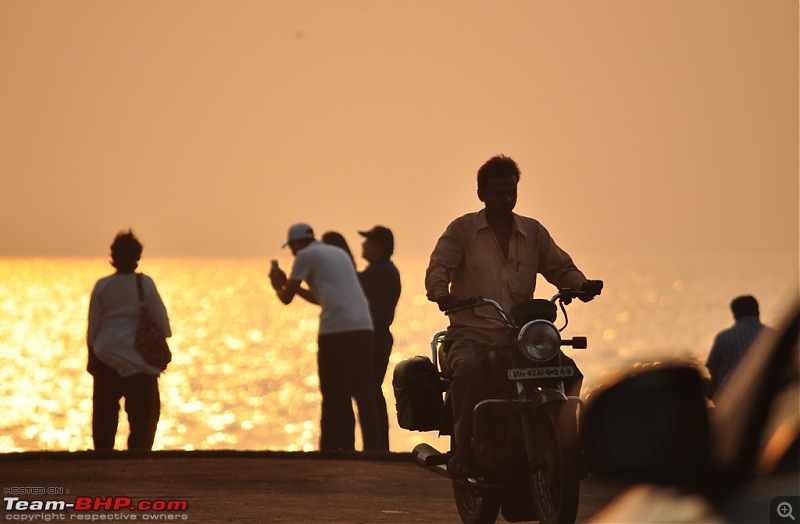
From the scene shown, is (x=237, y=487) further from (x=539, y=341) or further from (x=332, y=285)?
(x=539, y=341)

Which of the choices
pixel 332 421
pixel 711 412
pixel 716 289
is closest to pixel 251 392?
pixel 332 421

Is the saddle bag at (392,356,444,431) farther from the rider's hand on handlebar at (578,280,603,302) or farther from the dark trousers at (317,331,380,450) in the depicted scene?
the dark trousers at (317,331,380,450)

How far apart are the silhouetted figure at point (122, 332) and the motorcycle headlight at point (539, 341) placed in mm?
4462

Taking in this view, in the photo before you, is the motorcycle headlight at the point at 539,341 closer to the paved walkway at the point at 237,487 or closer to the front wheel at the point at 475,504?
the front wheel at the point at 475,504

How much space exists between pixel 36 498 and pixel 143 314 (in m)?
2.11

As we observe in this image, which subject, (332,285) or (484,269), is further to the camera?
(332,285)

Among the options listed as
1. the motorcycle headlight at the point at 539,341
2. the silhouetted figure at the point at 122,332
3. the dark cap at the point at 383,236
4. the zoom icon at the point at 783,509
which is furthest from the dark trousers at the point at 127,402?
the zoom icon at the point at 783,509

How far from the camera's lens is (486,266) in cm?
811

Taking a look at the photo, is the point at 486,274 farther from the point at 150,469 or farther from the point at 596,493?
the point at 150,469

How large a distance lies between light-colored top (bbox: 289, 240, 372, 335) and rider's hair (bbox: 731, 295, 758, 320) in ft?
10.2

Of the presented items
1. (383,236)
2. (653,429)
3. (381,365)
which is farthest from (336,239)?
(653,429)

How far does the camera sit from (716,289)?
Result: 194500mm

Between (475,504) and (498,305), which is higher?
(498,305)

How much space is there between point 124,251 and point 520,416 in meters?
Result: 4.59
